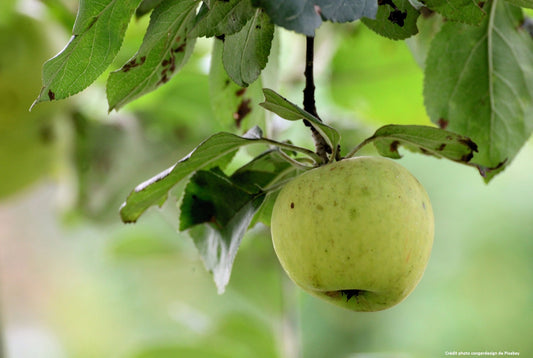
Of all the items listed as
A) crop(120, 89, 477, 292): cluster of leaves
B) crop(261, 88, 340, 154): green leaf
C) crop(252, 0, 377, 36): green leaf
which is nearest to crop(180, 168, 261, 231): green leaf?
crop(120, 89, 477, 292): cluster of leaves

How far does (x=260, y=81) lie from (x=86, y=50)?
0.22 m

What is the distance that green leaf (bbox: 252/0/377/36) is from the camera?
1.43ft

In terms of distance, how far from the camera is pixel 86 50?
561 mm

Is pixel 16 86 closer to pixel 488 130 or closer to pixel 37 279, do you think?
pixel 488 130

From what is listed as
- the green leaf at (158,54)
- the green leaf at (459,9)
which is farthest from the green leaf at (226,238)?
the green leaf at (459,9)

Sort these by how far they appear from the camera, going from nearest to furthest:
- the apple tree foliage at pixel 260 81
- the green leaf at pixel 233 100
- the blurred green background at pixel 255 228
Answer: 1. the apple tree foliage at pixel 260 81
2. the green leaf at pixel 233 100
3. the blurred green background at pixel 255 228

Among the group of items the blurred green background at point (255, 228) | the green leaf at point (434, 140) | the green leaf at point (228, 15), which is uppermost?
the green leaf at point (228, 15)

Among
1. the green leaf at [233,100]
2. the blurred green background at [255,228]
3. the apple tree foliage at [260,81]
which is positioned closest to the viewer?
the apple tree foliage at [260,81]

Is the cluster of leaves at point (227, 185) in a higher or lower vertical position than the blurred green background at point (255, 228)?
higher

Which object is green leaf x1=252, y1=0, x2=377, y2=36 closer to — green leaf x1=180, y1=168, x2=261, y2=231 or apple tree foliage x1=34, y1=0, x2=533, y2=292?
apple tree foliage x1=34, y1=0, x2=533, y2=292

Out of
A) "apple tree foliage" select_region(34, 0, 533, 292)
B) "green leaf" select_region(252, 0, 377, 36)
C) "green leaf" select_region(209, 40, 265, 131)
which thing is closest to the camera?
"green leaf" select_region(252, 0, 377, 36)

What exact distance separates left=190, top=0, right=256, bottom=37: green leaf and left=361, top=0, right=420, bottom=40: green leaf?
107 millimetres

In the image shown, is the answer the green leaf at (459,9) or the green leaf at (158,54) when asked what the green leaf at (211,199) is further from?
the green leaf at (459,9)

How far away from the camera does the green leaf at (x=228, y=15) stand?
514mm
